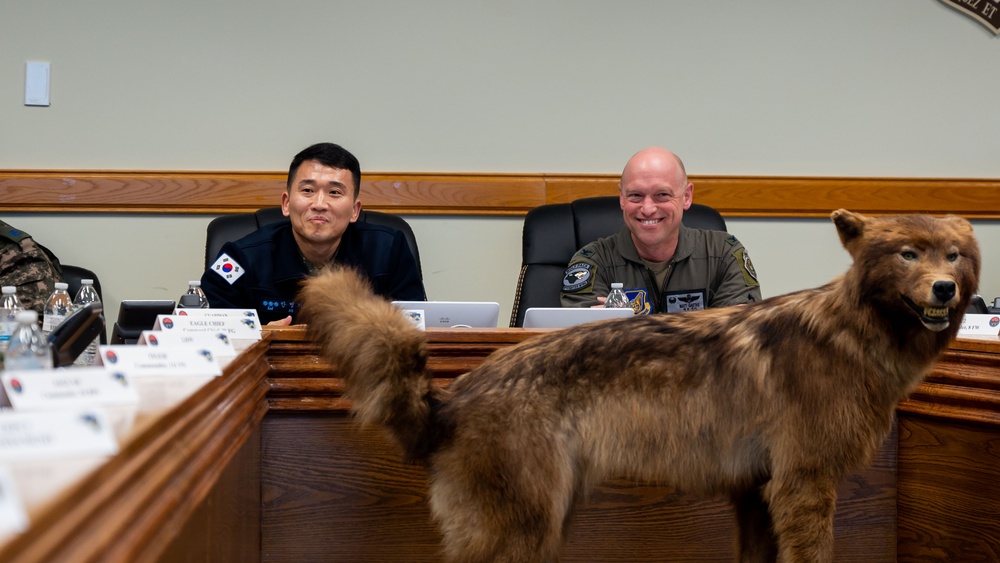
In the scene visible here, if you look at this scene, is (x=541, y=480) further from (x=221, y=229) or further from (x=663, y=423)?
(x=221, y=229)

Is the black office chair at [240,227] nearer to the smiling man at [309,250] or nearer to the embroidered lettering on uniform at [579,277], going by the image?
the smiling man at [309,250]

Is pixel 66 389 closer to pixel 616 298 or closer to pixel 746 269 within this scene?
pixel 616 298

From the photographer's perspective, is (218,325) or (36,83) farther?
(36,83)

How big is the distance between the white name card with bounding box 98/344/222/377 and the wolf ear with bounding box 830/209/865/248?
1.09 metres

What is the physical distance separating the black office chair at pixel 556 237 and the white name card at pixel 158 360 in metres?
1.74

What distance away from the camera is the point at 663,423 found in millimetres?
1493

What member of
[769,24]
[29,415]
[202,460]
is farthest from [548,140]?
[29,415]

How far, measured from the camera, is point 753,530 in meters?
1.65

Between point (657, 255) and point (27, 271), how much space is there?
2.07 metres

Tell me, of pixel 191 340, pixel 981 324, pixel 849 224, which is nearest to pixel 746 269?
pixel 981 324

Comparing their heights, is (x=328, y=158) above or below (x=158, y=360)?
above

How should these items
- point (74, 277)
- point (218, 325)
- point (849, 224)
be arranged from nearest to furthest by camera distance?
1. point (849, 224)
2. point (218, 325)
3. point (74, 277)

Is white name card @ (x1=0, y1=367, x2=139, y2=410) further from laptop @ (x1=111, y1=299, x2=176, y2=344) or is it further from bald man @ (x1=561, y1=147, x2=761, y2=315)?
bald man @ (x1=561, y1=147, x2=761, y2=315)

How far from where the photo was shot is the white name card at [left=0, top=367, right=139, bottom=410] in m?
0.86
